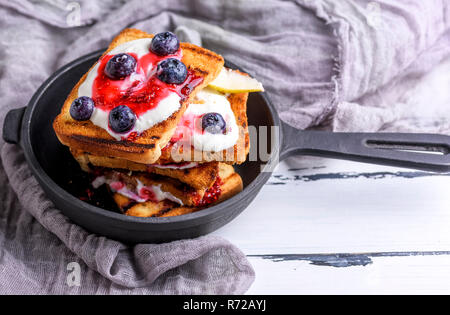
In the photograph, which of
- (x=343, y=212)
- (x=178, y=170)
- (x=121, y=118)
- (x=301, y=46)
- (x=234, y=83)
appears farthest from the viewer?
(x=301, y=46)

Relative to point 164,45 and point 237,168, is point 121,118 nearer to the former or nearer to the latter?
point 164,45

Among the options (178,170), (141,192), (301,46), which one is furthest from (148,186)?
(301,46)

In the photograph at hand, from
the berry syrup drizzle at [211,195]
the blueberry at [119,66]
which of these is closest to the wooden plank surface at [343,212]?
the berry syrup drizzle at [211,195]

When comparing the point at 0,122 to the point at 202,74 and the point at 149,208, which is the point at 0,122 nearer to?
the point at 149,208

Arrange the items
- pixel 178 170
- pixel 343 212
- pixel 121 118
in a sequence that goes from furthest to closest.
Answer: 1. pixel 343 212
2. pixel 178 170
3. pixel 121 118

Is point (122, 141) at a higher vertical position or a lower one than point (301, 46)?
lower

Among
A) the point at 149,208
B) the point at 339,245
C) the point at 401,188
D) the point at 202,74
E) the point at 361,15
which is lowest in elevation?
the point at 149,208

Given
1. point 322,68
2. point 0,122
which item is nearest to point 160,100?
point 0,122
